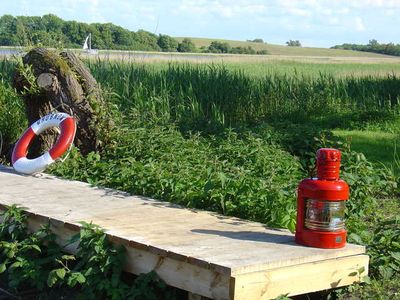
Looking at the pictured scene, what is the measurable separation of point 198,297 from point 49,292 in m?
1.33

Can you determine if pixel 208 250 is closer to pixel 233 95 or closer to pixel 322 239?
pixel 322 239

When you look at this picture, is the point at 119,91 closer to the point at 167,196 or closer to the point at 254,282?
the point at 167,196

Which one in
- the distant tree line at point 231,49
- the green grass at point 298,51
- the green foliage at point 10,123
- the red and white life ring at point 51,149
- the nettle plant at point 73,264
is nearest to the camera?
the nettle plant at point 73,264

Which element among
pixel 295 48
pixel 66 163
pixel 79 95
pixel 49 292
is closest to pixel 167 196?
pixel 49 292

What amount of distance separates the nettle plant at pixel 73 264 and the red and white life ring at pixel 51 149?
1.69 meters

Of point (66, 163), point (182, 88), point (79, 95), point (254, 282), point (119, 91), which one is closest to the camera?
point (254, 282)

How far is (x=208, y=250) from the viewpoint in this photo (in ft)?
13.5

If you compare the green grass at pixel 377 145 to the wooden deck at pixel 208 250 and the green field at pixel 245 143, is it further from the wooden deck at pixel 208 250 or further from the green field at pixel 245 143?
the wooden deck at pixel 208 250

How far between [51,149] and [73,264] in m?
2.01

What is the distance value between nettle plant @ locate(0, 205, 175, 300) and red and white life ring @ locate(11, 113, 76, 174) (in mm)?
1690

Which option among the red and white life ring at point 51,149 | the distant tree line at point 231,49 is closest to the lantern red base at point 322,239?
the red and white life ring at point 51,149

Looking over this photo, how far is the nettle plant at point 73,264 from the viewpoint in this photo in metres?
4.18

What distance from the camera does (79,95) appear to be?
7926mm

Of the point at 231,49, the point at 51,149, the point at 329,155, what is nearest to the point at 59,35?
the point at 51,149
